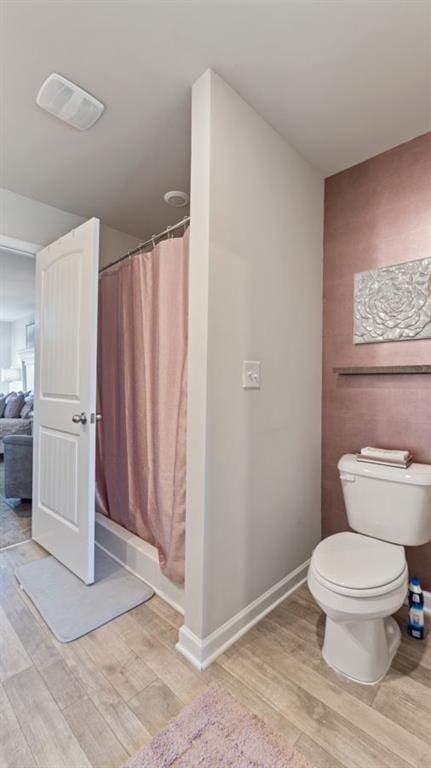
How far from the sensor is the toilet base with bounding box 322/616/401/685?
1289 mm

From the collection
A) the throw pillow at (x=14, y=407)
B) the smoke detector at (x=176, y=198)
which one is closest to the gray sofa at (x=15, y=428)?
the throw pillow at (x=14, y=407)

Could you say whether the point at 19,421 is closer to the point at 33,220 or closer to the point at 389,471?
the point at 33,220

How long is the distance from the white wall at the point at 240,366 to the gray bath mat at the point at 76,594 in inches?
18.0

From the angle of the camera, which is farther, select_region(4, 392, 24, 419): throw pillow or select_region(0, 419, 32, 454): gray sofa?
select_region(4, 392, 24, 419): throw pillow

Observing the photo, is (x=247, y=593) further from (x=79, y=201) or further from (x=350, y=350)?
(x=79, y=201)

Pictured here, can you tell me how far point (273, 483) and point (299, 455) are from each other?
11.0 inches

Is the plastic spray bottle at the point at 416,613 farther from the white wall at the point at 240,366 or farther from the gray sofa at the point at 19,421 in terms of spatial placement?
the gray sofa at the point at 19,421

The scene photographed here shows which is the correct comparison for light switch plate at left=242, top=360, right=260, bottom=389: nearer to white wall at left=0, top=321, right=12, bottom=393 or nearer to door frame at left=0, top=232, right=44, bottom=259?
door frame at left=0, top=232, right=44, bottom=259

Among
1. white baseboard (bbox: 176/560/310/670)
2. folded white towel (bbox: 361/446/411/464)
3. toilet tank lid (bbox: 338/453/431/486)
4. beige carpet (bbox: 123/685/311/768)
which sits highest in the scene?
folded white towel (bbox: 361/446/411/464)

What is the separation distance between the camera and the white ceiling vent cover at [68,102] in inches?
55.3

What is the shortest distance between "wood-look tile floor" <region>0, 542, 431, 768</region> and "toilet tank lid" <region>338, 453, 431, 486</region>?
705 millimetres

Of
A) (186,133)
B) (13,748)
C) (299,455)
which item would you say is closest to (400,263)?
(299,455)

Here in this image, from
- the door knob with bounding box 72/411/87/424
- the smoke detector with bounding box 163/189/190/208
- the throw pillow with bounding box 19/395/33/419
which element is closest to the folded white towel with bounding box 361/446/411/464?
the door knob with bounding box 72/411/87/424

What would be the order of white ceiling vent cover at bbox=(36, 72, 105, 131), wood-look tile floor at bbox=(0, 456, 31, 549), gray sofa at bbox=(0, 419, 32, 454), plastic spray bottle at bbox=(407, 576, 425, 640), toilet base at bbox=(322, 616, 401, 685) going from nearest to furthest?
toilet base at bbox=(322, 616, 401, 685), white ceiling vent cover at bbox=(36, 72, 105, 131), plastic spray bottle at bbox=(407, 576, 425, 640), wood-look tile floor at bbox=(0, 456, 31, 549), gray sofa at bbox=(0, 419, 32, 454)
